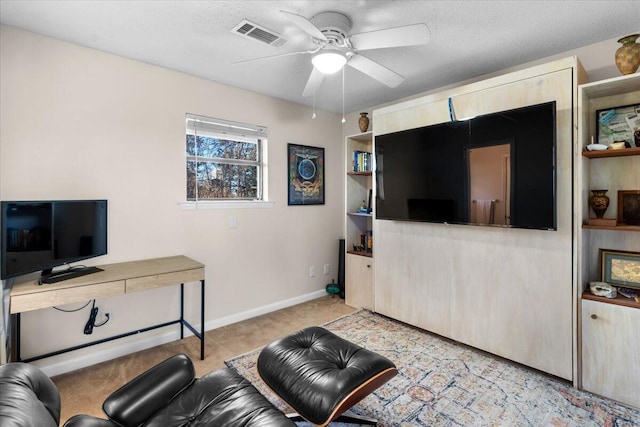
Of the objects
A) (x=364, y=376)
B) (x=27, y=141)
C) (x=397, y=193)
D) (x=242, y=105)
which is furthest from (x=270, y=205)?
(x=364, y=376)

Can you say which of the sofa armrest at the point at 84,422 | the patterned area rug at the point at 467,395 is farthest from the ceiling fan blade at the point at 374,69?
the sofa armrest at the point at 84,422

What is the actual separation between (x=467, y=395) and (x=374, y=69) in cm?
231

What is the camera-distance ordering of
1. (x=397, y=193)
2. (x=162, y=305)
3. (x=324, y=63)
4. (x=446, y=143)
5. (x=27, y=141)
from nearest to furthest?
(x=324, y=63) → (x=27, y=141) → (x=446, y=143) → (x=162, y=305) → (x=397, y=193)

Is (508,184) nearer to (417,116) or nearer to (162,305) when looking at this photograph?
(417,116)

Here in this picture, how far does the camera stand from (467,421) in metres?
1.83

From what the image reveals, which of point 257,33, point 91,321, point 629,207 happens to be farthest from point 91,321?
point 629,207

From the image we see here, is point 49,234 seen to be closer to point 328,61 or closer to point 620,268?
point 328,61

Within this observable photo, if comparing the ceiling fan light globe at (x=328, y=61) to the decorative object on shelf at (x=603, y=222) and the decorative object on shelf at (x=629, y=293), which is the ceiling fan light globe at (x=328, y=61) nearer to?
the decorative object on shelf at (x=603, y=222)

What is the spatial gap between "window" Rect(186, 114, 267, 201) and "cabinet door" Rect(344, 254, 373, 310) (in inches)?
53.7

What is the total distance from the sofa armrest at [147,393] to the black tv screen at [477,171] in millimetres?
2227

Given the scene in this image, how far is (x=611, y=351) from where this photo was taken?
1.98 metres

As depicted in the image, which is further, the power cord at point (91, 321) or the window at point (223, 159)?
the window at point (223, 159)

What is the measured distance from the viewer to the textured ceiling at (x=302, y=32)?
1886 mm

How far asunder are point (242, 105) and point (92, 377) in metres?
2.71
